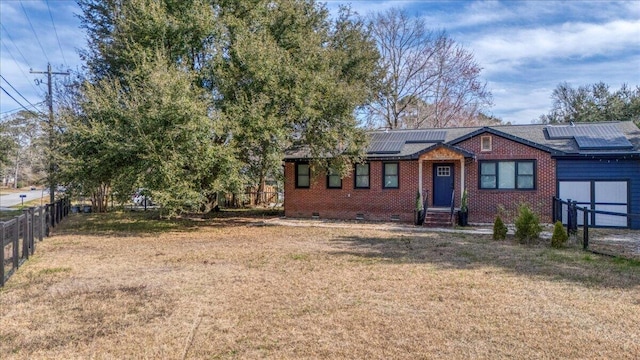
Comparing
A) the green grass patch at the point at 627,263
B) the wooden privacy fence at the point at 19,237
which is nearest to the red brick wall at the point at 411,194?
the green grass patch at the point at 627,263

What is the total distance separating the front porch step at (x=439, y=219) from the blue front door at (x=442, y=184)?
2.48 feet

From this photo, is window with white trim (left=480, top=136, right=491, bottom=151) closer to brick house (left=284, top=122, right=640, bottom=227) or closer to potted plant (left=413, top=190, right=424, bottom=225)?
brick house (left=284, top=122, right=640, bottom=227)

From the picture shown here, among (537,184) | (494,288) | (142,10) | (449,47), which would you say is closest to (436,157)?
(537,184)

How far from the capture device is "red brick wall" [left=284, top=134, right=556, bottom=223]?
15.3 m

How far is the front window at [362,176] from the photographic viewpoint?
1750 centimetres

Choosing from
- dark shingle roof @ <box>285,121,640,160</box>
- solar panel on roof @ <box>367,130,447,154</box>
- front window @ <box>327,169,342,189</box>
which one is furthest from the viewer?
front window @ <box>327,169,342,189</box>

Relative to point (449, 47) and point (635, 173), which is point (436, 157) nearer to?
point (635, 173)

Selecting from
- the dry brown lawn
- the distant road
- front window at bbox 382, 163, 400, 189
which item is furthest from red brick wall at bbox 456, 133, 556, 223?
the distant road

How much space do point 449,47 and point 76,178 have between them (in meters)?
25.8

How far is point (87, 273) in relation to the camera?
294 inches

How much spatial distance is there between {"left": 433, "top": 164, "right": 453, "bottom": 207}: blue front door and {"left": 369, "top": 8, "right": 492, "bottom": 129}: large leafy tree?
13.4 meters

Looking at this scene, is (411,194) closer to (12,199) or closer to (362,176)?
(362,176)

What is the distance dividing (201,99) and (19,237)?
6650 millimetres

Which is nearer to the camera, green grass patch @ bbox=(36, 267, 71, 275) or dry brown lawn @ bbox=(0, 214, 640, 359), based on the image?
dry brown lawn @ bbox=(0, 214, 640, 359)
